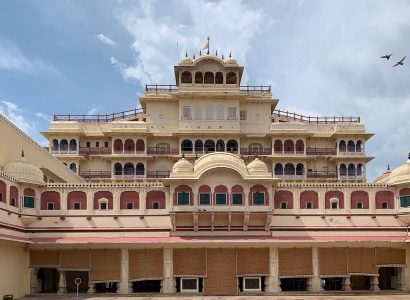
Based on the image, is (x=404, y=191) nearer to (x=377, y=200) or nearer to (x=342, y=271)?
(x=377, y=200)

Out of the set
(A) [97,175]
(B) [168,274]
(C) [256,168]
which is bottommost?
(B) [168,274]

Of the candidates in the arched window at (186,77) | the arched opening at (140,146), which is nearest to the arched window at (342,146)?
the arched window at (186,77)

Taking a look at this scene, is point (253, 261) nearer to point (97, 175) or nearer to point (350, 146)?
Answer: point (97, 175)

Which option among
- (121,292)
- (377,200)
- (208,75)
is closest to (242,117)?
(208,75)

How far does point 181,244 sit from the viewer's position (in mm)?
45219

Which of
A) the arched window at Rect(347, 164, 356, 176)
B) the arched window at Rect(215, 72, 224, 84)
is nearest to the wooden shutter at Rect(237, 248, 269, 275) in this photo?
the arched window at Rect(347, 164, 356, 176)

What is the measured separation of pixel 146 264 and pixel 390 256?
19.8 metres

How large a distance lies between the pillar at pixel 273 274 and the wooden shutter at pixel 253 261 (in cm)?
33

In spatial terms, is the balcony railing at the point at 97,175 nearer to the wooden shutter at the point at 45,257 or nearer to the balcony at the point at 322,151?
the wooden shutter at the point at 45,257

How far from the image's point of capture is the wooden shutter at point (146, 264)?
45438 mm

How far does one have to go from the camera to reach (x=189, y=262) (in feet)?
150

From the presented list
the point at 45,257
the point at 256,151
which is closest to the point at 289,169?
the point at 256,151

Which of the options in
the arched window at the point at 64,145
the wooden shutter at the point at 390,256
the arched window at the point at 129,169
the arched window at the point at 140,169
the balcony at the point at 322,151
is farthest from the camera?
the balcony at the point at 322,151

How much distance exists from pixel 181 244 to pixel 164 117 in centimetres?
2334
